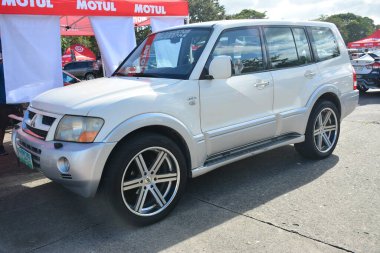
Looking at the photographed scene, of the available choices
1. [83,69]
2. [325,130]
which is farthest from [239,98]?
[83,69]

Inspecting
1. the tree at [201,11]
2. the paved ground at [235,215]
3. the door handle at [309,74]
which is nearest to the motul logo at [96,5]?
the paved ground at [235,215]

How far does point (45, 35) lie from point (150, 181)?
3.78 metres

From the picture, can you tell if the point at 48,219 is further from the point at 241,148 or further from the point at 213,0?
the point at 213,0

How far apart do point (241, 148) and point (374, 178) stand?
5.38 ft

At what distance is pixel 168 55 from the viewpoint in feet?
14.3

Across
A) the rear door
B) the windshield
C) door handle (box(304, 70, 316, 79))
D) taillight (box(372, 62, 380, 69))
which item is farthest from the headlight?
taillight (box(372, 62, 380, 69))

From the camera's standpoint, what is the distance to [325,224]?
11.6 feet

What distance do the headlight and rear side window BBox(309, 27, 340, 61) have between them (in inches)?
126

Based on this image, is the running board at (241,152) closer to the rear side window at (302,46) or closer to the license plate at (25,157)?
the rear side window at (302,46)

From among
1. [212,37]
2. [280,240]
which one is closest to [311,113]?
[212,37]

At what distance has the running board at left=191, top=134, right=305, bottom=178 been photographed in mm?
3971

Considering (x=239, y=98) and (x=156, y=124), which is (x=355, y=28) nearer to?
(x=239, y=98)

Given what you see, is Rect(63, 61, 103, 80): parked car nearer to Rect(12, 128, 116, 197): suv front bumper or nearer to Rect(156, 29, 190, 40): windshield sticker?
Rect(156, 29, 190, 40): windshield sticker

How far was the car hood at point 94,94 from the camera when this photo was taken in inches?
135
